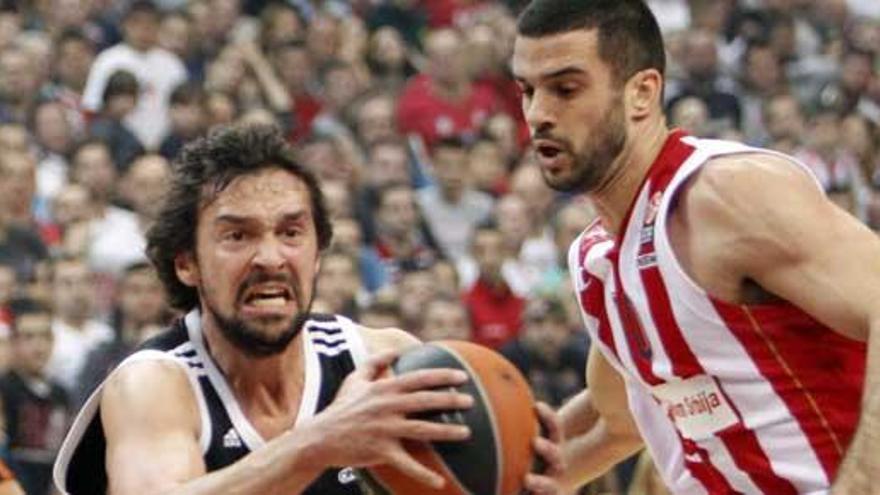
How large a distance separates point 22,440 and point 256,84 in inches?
184

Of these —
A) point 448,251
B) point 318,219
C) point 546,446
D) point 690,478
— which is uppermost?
point 318,219

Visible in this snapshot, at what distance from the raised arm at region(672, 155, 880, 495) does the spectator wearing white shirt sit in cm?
814

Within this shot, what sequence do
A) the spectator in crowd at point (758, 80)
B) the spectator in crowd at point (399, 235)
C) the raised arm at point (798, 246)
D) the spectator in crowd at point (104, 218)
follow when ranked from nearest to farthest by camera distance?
1. the raised arm at point (798, 246)
2. the spectator in crowd at point (104, 218)
3. the spectator in crowd at point (399, 235)
4. the spectator in crowd at point (758, 80)

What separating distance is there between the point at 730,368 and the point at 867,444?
498 mm

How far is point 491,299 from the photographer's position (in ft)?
37.7

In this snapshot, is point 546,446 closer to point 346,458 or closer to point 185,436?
point 346,458

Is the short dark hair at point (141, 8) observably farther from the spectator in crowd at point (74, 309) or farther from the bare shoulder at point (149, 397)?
the bare shoulder at point (149, 397)

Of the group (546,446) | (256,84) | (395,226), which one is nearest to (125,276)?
(395,226)

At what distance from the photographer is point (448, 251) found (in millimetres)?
12305

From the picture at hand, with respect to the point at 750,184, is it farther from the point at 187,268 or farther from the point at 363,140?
the point at 363,140

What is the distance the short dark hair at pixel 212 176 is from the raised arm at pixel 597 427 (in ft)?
2.87

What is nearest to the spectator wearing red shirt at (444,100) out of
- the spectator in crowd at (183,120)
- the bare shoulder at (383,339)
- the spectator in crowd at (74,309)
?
the spectator in crowd at (183,120)

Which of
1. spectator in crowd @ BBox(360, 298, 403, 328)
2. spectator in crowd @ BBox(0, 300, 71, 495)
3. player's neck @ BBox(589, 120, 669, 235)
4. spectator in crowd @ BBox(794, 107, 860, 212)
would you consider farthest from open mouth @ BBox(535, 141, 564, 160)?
spectator in crowd @ BBox(794, 107, 860, 212)

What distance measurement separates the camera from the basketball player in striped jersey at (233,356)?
4.91 m
